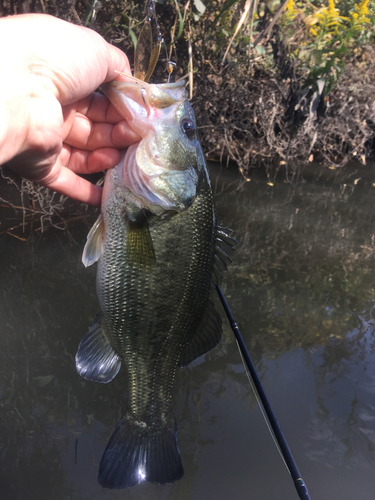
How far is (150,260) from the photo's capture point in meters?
1.30

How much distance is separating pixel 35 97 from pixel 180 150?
0.47 metres

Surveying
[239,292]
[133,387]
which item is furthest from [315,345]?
[133,387]

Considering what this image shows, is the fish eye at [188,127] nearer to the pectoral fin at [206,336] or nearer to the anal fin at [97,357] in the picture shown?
the pectoral fin at [206,336]

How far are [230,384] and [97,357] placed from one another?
1.24 meters

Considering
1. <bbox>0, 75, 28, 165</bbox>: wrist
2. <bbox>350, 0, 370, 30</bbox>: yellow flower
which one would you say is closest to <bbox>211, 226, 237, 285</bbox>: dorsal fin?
<bbox>0, 75, 28, 165</bbox>: wrist

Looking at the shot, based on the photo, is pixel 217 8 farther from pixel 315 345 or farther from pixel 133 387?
pixel 133 387

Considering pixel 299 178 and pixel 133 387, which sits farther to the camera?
pixel 299 178

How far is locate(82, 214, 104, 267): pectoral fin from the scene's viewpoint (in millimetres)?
1369

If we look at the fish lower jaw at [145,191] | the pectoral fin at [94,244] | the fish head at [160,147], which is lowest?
the pectoral fin at [94,244]

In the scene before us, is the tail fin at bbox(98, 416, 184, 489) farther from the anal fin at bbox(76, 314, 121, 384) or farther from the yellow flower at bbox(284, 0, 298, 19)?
the yellow flower at bbox(284, 0, 298, 19)

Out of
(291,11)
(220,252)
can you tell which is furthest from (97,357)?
(291,11)

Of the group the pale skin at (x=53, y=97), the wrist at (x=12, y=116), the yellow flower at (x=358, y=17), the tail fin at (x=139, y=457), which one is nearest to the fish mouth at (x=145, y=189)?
the pale skin at (x=53, y=97)

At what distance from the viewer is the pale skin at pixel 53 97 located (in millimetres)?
1071

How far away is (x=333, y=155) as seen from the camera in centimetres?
639
